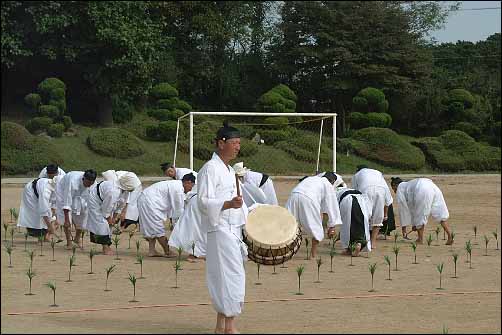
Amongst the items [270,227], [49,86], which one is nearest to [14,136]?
[49,86]

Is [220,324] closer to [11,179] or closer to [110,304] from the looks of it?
[110,304]

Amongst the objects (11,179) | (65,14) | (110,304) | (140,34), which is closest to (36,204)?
(110,304)

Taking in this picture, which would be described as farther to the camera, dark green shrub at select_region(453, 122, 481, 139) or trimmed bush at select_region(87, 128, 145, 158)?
dark green shrub at select_region(453, 122, 481, 139)

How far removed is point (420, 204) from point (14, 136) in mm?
17371

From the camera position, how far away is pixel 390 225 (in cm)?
1441

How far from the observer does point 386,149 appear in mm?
31734

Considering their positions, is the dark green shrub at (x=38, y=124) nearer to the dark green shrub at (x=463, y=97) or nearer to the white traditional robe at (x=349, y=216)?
the dark green shrub at (x=463, y=97)

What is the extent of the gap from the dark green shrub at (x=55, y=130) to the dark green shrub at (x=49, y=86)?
1.38 metres

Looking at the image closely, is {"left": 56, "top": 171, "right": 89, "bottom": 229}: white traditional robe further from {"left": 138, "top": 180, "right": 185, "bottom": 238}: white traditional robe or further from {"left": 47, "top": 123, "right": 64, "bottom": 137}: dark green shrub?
{"left": 47, "top": 123, "right": 64, "bottom": 137}: dark green shrub

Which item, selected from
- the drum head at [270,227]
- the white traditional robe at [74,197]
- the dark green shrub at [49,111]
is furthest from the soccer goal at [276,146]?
the drum head at [270,227]

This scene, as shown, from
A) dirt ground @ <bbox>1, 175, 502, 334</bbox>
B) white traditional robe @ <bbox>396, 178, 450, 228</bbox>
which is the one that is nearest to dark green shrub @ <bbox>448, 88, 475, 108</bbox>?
white traditional robe @ <bbox>396, 178, 450, 228</bbox>

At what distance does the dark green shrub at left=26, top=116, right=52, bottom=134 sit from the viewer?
97.1 feet

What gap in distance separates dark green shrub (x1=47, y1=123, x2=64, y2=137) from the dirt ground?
55.4 feet

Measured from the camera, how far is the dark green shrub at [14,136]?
91.0 ft
